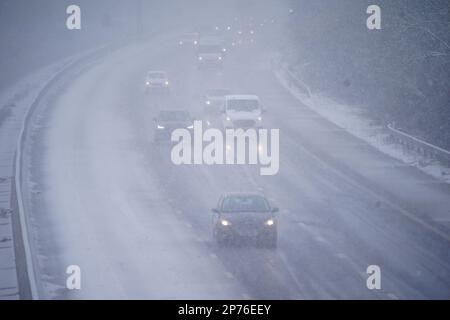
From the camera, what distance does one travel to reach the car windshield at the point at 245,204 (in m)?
21.0

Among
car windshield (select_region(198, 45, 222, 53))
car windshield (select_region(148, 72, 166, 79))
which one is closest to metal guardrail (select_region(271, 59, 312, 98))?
car windshield (select_region(198, 45, 222, 53))

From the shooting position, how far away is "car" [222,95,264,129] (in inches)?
1517

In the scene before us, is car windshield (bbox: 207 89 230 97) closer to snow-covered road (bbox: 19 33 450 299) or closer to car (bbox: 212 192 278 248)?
snow-covered road (bbox: 19 33 450 299)

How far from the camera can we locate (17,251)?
65.3 ft

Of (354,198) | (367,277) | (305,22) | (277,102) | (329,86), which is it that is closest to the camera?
(367,277)

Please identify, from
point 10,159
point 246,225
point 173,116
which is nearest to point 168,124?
point 173,116

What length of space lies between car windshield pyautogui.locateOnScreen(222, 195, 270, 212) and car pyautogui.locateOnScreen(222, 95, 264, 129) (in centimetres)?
1712

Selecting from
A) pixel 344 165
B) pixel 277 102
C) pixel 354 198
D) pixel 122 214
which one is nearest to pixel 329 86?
pixel 277 102

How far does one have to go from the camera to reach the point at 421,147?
34.1m

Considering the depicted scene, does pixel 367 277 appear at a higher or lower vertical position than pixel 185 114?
lower

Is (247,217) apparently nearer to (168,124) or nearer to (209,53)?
(168,124)

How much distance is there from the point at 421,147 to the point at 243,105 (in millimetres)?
9718

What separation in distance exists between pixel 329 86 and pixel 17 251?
145 ft
